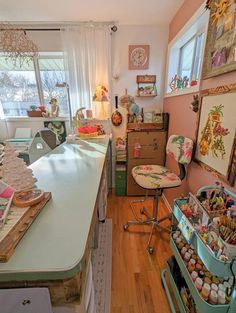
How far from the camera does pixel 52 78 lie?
268 cm

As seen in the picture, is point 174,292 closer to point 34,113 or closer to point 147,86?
point 147,86

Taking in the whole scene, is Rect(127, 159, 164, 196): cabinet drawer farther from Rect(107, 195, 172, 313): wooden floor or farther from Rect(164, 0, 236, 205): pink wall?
Rect(107, 195, 172, 313): wooden floor

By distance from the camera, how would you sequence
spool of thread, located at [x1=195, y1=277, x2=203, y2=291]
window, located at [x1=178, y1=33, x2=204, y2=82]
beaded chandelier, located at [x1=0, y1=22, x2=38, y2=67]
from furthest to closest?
beaded chandelier, located at [x1=0, y1=22, x2=38, y2=67] < window, located at [x1=178, y1=33, x2=204, y2=82] < spool of thread, located at [x1=195, y1=277, x2=203, y2=291]

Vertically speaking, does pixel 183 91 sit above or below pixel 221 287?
above

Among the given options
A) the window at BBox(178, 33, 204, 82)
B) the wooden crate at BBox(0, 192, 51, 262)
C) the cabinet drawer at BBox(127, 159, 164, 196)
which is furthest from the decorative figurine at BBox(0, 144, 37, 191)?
the cabinet drawer at BBox(127, 159, 164, 196)

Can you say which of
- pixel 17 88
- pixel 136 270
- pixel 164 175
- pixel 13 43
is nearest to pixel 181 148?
pixel 164 175

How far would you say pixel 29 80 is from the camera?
268 cm

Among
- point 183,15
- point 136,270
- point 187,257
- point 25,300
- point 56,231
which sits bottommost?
point 136,270

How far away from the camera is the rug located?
1.18 m

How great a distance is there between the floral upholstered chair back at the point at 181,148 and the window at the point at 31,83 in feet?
6.12

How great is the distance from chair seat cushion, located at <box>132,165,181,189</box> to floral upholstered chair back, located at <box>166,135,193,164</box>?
0.19 metres

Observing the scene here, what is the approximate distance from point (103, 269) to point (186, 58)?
2462 mm

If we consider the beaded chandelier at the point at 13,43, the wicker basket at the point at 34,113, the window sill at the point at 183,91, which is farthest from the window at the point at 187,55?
the wicker basket at the point at 34,113

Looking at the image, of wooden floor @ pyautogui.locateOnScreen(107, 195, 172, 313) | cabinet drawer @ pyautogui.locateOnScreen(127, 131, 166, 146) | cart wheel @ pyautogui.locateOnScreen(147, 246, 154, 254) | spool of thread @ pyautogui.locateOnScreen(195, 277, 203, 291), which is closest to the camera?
spool of thread @ pyautogui.locateOnScreen(195, 277, 203, 291)
